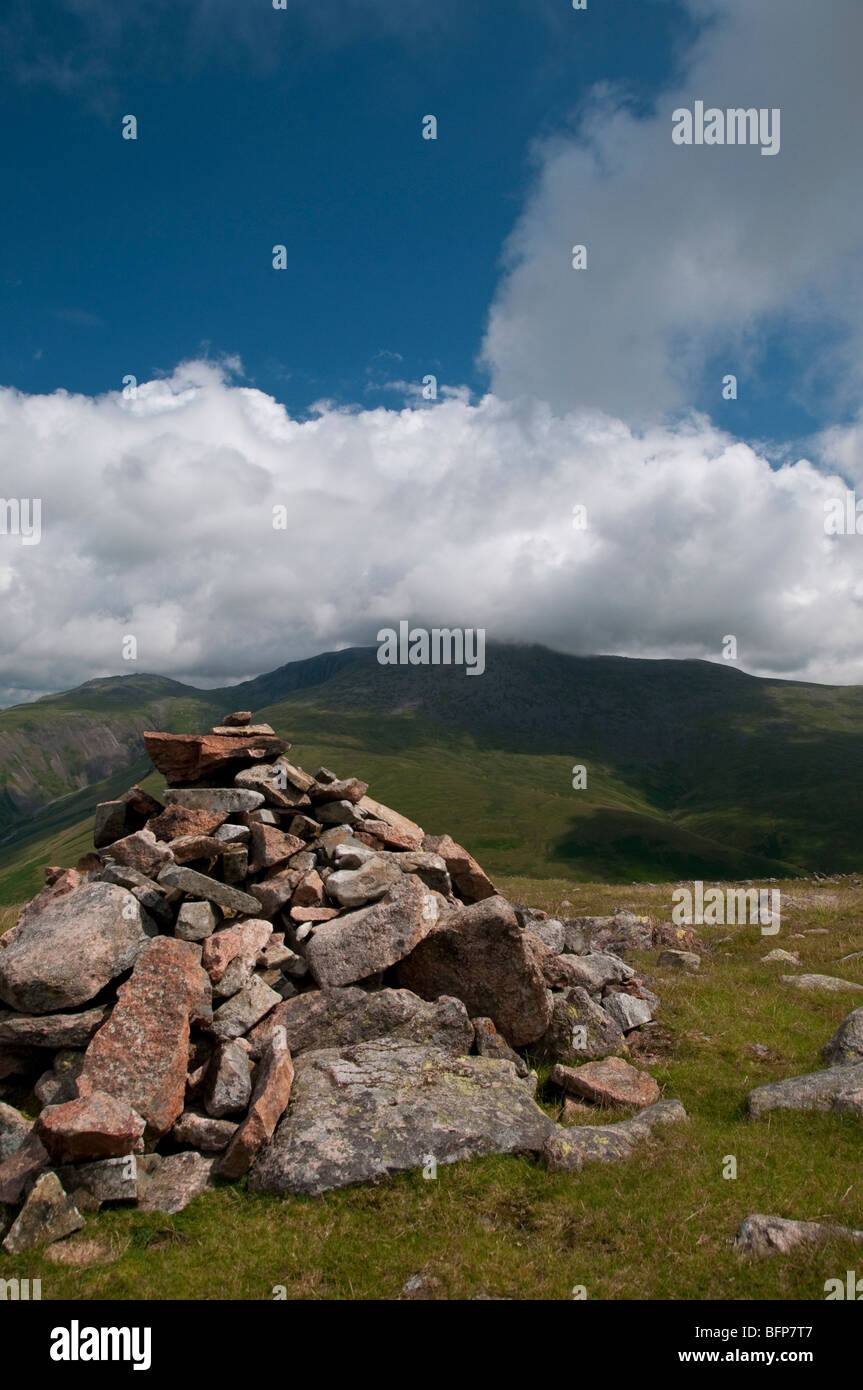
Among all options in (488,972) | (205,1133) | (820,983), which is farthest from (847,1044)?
(205,1133)

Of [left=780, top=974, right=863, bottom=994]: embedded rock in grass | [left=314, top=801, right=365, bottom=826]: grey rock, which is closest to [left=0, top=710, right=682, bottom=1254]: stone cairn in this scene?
[left=314, top=801, right=365, bottom=826]: grey rock

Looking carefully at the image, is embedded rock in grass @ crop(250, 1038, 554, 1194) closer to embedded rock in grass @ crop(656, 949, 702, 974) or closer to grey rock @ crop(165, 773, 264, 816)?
grey rock @ crop(165, 773, 264, 816)

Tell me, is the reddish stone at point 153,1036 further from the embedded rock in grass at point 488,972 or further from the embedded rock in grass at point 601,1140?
the embedded rock in grass at point 601,1140

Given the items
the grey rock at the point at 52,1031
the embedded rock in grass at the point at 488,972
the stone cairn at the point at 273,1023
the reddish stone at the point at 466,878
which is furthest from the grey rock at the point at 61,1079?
the reddish stone at the point at 466,878

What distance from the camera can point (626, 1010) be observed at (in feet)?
61.2

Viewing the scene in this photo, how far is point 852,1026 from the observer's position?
16172 mm

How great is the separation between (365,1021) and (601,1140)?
543 centimetres

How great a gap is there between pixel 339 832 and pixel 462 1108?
A: 9.73 meters

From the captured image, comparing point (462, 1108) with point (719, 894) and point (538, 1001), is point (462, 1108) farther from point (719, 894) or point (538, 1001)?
point (719, 894)

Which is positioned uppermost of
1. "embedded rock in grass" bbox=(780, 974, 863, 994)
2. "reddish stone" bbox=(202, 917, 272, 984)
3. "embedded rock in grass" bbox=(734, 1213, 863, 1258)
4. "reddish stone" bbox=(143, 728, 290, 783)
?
"reddish stone" bbox=(143, 728, 290, 783)

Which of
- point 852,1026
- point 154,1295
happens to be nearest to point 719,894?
point 852,1026

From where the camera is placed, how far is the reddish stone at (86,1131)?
11461mm

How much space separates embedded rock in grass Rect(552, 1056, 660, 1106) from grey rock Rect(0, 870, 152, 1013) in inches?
383

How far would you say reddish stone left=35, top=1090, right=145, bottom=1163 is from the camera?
11461 mm
